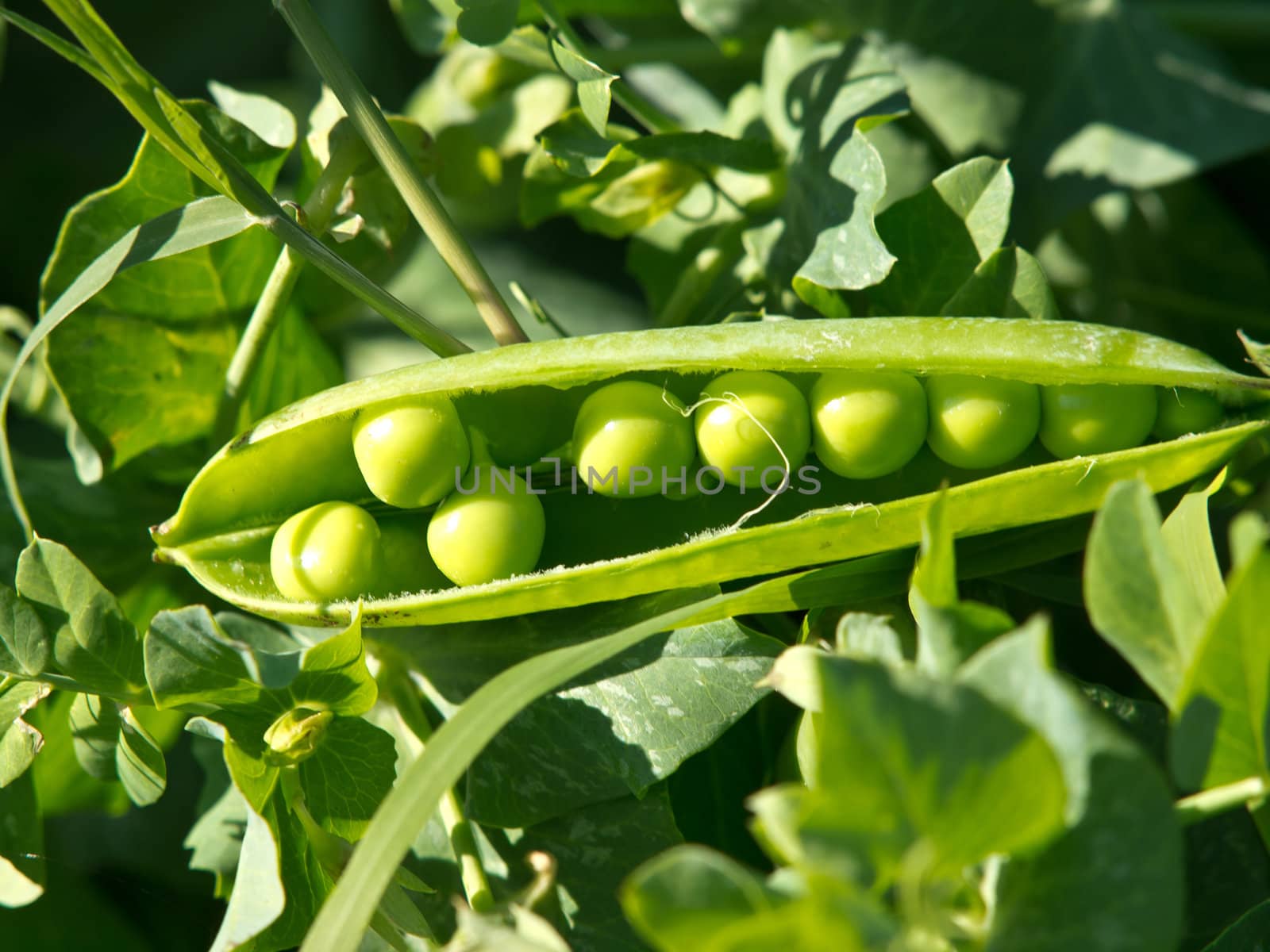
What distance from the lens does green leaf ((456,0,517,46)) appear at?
1.51m

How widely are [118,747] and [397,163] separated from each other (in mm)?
845

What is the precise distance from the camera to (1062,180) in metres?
1.98

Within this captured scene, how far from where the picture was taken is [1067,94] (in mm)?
2049

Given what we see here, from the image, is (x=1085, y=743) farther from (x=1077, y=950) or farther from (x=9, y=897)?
(x=9, y=897)

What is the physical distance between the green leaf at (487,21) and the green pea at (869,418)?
67 cm

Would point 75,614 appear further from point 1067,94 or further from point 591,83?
point 1067,94

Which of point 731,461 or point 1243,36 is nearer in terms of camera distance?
point 731,461

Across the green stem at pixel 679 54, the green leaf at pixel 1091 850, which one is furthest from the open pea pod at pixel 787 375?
the green stem at pixel 679 54

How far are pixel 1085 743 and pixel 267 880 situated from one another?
861mm

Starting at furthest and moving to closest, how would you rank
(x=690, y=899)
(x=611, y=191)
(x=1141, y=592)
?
(x=611, y=191)
(x=1141, y=592)
(x=690, y=899)

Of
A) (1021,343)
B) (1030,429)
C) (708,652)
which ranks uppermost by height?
(1021,343)

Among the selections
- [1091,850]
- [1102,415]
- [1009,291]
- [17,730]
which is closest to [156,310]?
[17,730]

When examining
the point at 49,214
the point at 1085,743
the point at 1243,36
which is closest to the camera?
the point at 1085,743

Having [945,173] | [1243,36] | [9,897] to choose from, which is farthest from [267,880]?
[1243,36]
